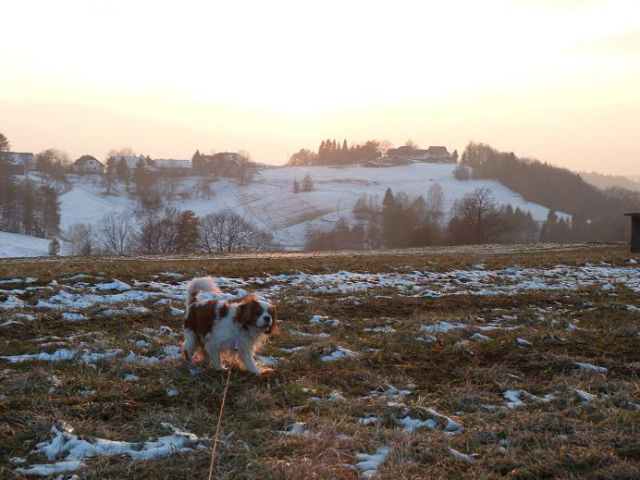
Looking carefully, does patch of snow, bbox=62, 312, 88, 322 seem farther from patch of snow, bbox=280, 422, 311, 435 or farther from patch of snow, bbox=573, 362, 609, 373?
patch of snow, bbox=573, 362, 609, 373

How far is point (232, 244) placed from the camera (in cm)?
8475

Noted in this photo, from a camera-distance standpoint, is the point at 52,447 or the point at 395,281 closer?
the point at 52,447

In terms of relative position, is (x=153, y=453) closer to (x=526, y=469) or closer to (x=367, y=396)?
(x=367, y=396)

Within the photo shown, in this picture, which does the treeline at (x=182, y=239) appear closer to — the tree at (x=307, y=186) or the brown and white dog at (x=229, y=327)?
the brown and white dog at (x=229, y=327)

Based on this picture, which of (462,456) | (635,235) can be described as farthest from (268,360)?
(635,235)

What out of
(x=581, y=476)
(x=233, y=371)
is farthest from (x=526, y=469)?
(x=233, y=371)

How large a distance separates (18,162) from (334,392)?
20580 cm

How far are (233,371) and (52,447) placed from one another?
3.05 metres

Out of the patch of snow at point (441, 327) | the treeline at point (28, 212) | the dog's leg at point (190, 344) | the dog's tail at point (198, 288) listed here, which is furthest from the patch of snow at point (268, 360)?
the treeline at point (28, 212)

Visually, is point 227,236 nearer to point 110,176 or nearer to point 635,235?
point 635,235

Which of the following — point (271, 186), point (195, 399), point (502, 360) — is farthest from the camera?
point (271, 186)

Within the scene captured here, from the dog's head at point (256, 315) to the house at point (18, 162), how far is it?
167 metres

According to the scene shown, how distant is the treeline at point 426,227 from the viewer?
9238cm

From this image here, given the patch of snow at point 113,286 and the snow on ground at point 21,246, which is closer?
the patch of snow at point 113,286
